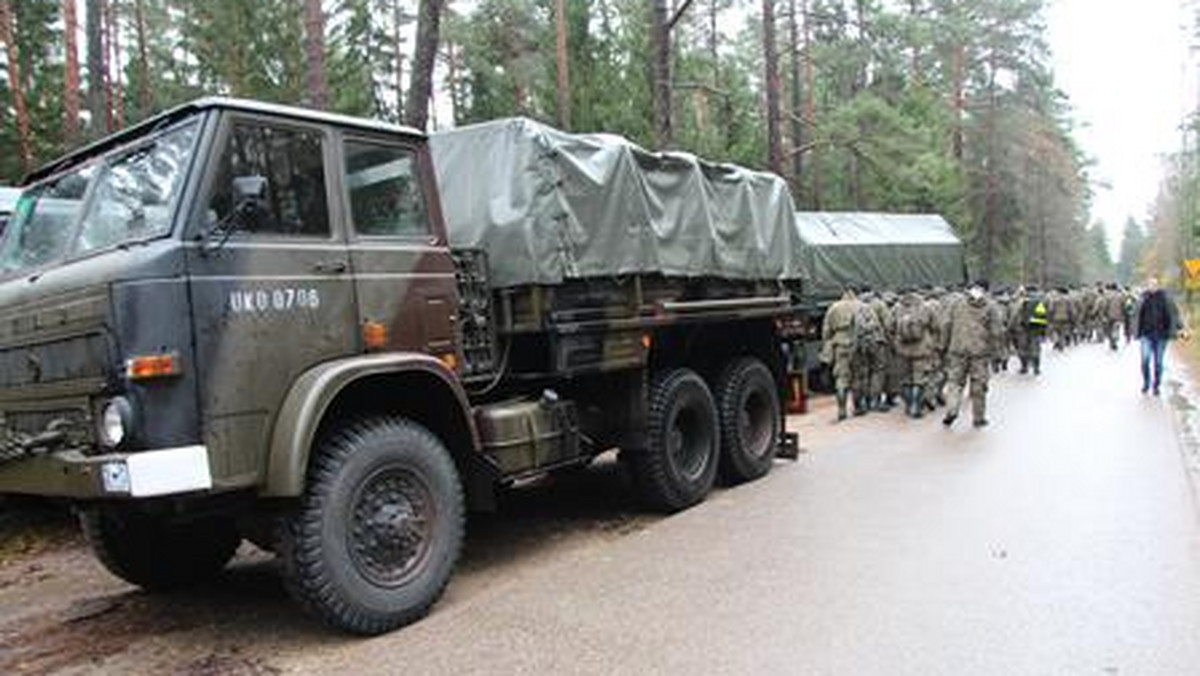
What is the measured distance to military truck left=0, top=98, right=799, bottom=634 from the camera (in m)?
4.75

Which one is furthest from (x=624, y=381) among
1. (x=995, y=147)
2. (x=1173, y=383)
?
(x=995, y=147)

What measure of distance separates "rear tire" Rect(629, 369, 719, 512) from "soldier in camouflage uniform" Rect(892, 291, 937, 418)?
248 inches

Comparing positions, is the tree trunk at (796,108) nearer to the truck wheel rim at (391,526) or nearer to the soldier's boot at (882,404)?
the soldier's boot at (882,404)

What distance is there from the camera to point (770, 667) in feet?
15.3

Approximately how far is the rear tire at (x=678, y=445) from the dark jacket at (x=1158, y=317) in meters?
10.4

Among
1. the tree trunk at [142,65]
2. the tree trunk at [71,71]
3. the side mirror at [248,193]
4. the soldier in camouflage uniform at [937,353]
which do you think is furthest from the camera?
the tree trunk at [142,65]

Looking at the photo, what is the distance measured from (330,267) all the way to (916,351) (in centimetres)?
1069

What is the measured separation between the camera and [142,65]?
86.5 ft

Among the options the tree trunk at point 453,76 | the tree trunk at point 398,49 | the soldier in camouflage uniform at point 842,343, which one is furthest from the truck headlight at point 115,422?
the tree trunk at point 453,76

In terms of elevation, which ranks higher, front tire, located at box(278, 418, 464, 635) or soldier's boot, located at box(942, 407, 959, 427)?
front tire, located at box(278, 418, 464, 635)

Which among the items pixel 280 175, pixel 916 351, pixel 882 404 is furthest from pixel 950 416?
pixel 280 175

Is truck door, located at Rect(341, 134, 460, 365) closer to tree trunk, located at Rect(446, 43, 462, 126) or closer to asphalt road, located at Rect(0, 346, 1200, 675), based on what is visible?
asphalt road, located at Rect(0, 346, 1200, 675)

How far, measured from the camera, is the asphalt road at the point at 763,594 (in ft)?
16.0

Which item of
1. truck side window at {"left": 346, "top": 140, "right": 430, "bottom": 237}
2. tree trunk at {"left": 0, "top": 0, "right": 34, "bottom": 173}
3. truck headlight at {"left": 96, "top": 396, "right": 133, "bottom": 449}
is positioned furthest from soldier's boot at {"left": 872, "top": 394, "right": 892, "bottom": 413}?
tree trunk at {"left": 0, "top": 0, "right": 34, "bottom": 173}
